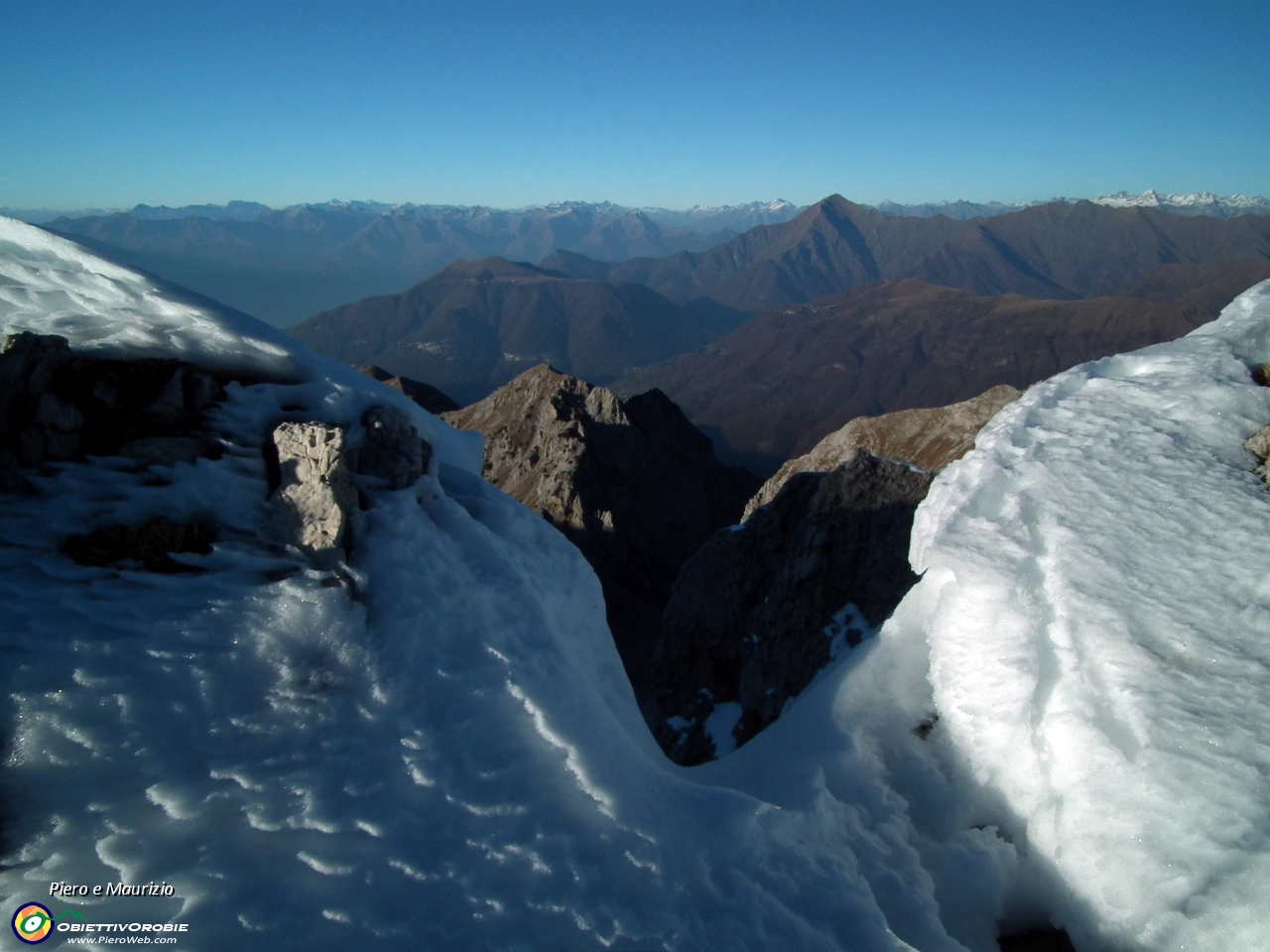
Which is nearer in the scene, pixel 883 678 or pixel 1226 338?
pixel 883 678

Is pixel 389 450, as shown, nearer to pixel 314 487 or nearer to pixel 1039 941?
pixel 314 487

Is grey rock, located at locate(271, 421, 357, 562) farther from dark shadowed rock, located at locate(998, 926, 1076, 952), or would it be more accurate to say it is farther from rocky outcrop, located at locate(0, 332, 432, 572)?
dark shadowed rock, located at locate(998, 926, 1076, 952)

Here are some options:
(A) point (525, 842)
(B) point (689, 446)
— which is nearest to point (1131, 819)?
(A) point (525, 842)

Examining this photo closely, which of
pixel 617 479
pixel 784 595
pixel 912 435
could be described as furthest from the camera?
pixel 617 479

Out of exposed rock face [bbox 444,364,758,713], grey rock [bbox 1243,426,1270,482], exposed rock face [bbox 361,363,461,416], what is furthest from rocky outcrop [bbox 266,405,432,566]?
exposed rock face [bbox 361,363,461,416]

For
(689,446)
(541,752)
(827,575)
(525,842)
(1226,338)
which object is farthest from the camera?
(689,446)

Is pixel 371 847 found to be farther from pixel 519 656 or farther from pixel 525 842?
pixel 519 656

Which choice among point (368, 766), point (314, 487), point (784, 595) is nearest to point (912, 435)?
point (784, 595)
